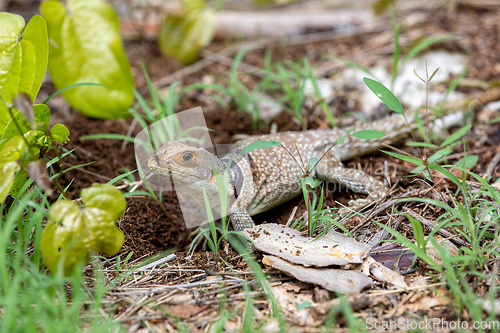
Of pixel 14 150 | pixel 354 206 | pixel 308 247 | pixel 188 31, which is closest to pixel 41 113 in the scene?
pixel 14 150

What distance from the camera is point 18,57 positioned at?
3395mm

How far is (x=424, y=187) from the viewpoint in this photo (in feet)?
13.1

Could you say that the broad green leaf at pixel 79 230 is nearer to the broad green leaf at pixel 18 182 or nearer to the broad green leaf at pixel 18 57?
the broad green leaf at pixel 18 182

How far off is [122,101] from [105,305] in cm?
313

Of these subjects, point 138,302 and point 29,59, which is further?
point 29,59

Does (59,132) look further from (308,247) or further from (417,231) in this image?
(417,231)

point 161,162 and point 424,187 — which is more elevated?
point 161,162

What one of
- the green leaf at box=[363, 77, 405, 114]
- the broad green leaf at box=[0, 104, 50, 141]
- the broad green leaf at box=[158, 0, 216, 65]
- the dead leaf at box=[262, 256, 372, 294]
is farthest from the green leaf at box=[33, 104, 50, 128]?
the broad green leaf at box=[158, 0, 216, 65]

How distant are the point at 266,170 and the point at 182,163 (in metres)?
1.01

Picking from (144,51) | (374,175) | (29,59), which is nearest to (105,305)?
(29,59)

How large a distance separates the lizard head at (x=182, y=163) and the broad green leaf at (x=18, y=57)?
126 centimetres

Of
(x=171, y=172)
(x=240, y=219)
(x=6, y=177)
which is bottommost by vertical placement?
(x=240, y=219)

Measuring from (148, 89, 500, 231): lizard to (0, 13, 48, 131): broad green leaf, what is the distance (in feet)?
4.25

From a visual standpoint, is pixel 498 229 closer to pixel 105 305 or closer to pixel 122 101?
pixel 105 305
